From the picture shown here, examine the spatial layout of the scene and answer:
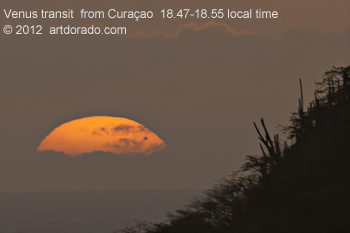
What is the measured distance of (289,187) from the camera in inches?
1124

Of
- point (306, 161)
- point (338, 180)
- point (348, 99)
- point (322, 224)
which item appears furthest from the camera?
point (348, 99)

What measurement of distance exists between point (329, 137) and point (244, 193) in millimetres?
5857

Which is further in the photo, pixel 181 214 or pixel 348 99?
pixel 348 99

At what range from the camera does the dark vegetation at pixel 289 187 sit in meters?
24.5

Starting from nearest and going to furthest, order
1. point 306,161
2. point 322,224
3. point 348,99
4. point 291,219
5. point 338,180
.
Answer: point 322,224, point 291,219, point 338,180, point 306,161, point 348,99

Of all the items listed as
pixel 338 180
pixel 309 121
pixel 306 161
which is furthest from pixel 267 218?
pixel 309 121

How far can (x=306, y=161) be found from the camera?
3003 cm

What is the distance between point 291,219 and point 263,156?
843 centimetres

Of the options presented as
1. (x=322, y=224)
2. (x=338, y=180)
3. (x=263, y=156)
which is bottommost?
(x=322, y=224)

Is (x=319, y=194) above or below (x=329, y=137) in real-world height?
below

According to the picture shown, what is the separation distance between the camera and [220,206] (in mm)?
31672

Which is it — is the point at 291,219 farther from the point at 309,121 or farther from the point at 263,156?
the point at 309,121

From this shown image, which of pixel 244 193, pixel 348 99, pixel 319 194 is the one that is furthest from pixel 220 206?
pixel 348 99

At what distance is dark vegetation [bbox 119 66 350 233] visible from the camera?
2455 centimetres
